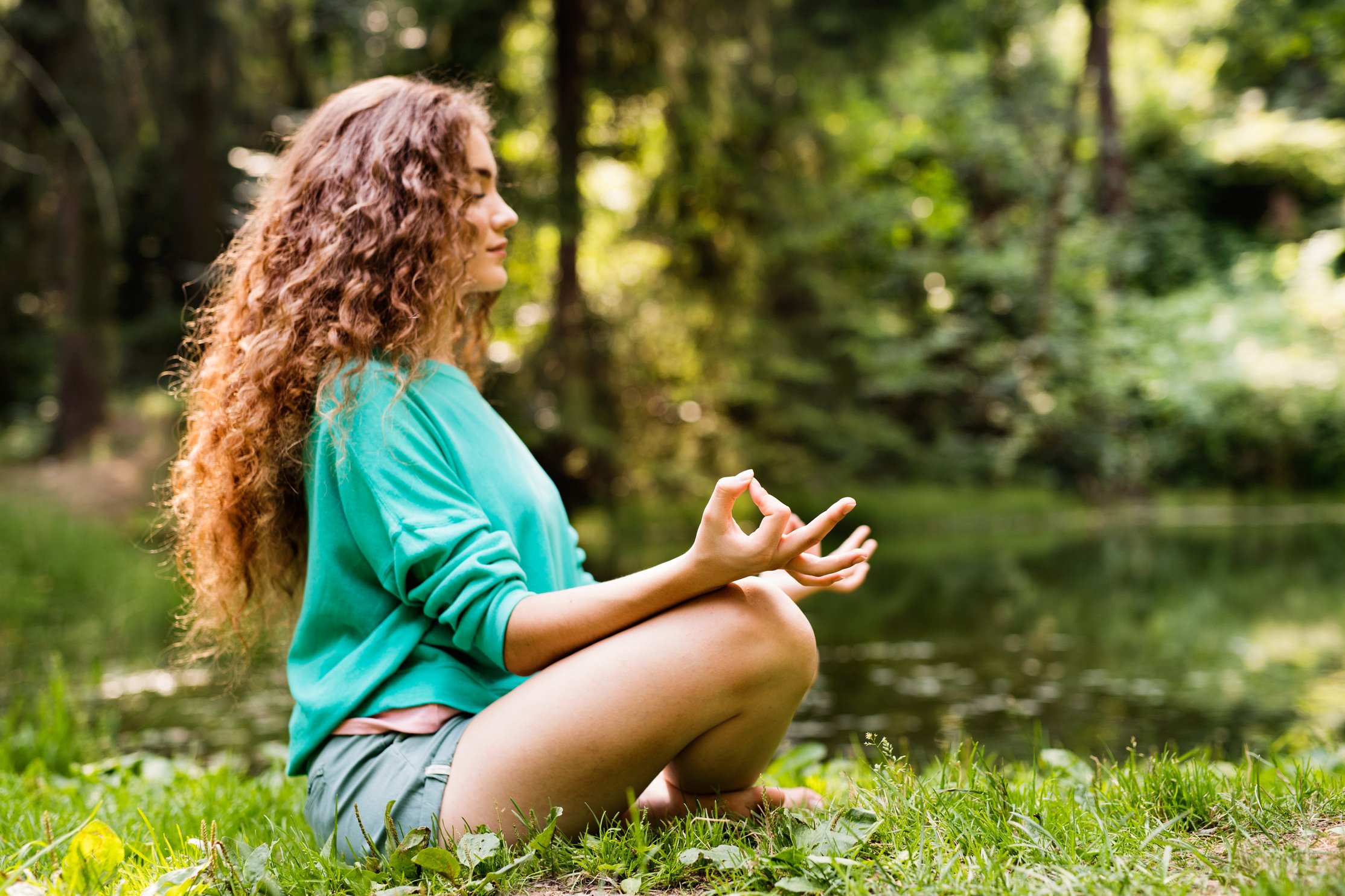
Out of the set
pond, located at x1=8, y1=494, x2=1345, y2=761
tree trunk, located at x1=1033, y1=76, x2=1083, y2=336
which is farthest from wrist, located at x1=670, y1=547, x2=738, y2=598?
tree trunk, located at x1=1033, y1=76, x2=1083, y2=336

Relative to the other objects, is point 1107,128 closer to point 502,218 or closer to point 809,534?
point 502,218

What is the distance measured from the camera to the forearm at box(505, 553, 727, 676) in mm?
1454

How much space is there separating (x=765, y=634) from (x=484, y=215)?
925 mm

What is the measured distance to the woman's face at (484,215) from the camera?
1873 millimetres

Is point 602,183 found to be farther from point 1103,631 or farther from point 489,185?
point 489,185

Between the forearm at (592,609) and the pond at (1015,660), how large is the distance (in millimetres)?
1614

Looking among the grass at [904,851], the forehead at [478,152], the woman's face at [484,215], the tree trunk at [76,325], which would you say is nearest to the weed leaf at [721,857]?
the grass at [904,851]

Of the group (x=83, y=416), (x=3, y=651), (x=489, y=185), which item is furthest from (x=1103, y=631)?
→ (x=83, y=416)

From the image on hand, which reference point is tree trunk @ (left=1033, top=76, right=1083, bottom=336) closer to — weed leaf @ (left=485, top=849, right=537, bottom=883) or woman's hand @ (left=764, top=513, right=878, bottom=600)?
woman's hand @ (left=764, top=513, right=878, bottom=600)

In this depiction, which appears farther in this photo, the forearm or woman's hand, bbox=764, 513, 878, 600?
woman's hand, bbox=764, 513, 878, 600

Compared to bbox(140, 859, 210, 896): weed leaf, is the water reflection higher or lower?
lower

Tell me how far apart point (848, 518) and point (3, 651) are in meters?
9.83

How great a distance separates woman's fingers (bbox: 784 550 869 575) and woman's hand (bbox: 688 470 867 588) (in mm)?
111

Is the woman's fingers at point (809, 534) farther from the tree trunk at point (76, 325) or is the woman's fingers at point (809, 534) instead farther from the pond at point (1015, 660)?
the tree trunk at point (76, 325)
